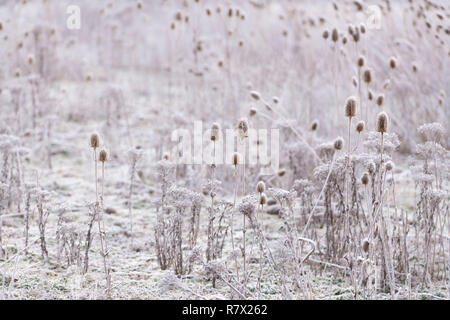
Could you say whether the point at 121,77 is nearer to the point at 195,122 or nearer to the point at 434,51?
the point at 195,122

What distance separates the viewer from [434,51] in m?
4.38

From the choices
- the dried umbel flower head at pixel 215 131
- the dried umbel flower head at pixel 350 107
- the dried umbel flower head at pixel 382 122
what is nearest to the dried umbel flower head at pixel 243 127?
the dried umbel flower head at pixel 215 131

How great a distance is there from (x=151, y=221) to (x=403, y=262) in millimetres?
1464

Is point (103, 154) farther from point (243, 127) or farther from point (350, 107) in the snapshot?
point (350, 107)

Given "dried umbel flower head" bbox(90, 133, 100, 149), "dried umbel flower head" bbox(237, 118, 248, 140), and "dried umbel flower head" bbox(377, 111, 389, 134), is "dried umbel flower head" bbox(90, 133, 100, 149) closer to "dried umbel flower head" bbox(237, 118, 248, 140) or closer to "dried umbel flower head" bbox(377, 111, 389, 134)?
"dried umbel flower head" bbox(237, 118, 248, 140)

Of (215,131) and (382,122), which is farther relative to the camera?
(215,131)

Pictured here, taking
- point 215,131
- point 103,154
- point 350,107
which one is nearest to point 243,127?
point 215,131

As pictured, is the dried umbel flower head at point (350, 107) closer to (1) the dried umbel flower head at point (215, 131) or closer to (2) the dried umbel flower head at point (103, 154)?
(1) the dried umbel flower head at point (215, 131)

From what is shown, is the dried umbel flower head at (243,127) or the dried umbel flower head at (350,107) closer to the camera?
the dried umbel flower head at (350,107)

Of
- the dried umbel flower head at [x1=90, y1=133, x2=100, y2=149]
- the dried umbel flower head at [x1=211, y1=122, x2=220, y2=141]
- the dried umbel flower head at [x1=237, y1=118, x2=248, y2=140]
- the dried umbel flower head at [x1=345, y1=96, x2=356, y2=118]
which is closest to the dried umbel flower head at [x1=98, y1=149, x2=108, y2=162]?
the dried umbel flower head at [x1=90, y1=133, x2=100, y2=149]

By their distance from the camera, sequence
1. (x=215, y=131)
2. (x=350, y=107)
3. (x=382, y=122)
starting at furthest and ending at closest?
(x=215, y=131) → (x=350, y=107) → (x=382, y=122)

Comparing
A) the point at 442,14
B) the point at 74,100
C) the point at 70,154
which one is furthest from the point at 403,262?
the point at 74,100
